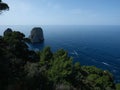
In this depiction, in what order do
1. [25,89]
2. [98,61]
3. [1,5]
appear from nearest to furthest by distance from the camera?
[25,89] < [1,5] < [98,61]

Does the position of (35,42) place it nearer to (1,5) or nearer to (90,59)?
(90,59)

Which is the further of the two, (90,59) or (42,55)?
(90,59)

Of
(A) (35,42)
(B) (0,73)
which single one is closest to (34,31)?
(A) (35,42)

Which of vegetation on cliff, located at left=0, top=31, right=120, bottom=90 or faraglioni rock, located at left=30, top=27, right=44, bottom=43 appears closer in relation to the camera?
vegetation on cliff, located at left=0, top=31, right=120, bottom=90

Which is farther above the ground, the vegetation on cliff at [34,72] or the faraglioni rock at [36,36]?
the vegetation on cliff at [34,72]

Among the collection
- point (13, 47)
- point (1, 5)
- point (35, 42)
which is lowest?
point (35, 42)

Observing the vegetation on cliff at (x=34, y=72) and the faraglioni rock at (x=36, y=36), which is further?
the faraglioni rock at (x=36, y=36)

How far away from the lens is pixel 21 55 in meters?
29.2

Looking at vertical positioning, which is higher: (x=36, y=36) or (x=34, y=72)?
(x=34, y=72)

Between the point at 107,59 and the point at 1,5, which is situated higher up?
the point at 1,5

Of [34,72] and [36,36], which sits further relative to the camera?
[36,36]

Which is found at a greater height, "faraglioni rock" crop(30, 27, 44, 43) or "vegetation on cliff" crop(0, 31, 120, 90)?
"vegetation on cliff" crop(0, 31, 120, 90)

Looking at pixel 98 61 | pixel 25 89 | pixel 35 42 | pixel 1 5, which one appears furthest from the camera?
pixel 35 42

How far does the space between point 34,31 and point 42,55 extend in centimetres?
10531
